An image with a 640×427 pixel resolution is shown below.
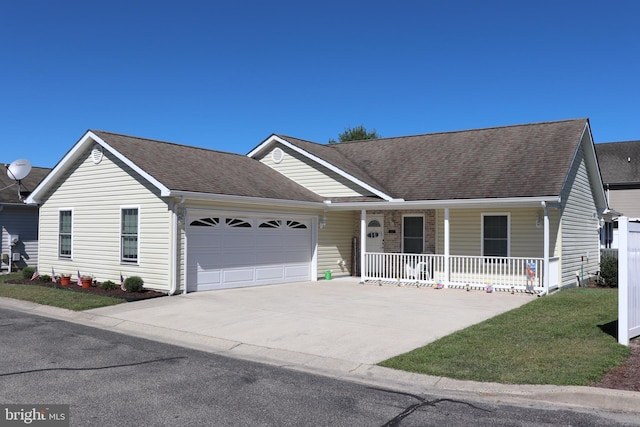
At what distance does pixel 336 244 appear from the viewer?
20.8 m

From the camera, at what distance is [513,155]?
18.7 metres

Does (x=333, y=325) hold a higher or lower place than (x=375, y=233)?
lower

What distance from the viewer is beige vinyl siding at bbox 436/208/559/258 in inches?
676

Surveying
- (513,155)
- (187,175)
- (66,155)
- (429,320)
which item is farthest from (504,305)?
(66,155)

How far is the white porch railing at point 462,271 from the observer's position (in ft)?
54.1

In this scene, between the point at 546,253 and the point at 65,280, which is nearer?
the point at 546,253

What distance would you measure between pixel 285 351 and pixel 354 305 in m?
4.90

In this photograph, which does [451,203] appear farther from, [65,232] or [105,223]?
[65,232]

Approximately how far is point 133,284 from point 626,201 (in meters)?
32.7

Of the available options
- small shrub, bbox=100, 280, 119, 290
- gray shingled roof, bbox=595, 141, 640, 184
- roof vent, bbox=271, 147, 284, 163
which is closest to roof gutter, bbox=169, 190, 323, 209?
small shrub, bbox=100, 280, 119, 290

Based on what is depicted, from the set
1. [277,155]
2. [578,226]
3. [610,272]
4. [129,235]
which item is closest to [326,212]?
[277,155]

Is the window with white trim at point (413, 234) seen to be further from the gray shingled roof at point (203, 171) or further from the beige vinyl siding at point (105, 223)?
the beige vinyl siding at point (105, 223)

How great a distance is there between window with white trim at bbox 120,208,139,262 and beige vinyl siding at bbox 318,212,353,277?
668 cm

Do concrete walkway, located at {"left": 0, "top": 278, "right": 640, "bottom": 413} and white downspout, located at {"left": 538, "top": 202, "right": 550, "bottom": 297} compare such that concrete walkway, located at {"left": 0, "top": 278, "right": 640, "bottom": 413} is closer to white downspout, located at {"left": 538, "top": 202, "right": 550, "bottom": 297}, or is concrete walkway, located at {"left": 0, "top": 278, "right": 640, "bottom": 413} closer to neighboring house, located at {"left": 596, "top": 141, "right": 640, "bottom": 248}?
white downspout, located at {"left": 538, "top": 202, "right": 550, "bottom": 297}
